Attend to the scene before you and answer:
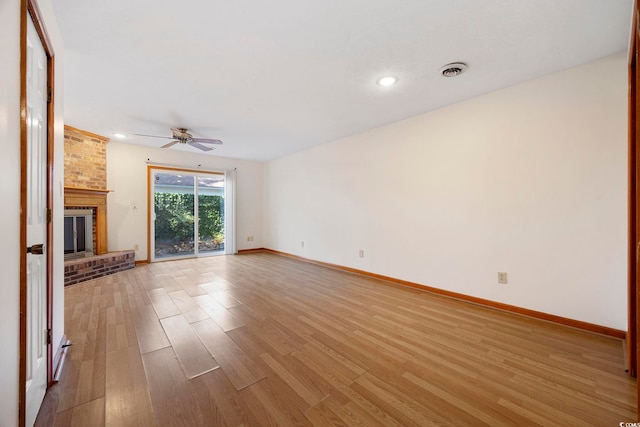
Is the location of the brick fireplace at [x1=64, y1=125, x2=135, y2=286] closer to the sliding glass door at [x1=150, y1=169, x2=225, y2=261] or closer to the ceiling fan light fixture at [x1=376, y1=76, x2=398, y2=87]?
the sliding glass door at [x1=150, y1=169, x2=225, y2=261]

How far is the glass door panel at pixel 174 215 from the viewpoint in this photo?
17.4ft

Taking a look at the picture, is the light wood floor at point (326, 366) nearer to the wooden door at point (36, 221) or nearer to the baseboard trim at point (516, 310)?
the baseboard trim at point (516, 310)

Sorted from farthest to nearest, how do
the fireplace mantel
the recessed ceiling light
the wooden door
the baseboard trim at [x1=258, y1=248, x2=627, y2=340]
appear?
→ the fireplace mantel
the recessed ceiling light
the baseboard trim at [x1=258, y1=248, x2=627, y2=340]
the wooden door

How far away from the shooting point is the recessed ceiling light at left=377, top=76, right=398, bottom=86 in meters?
2.46

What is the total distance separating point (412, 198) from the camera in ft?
11.4

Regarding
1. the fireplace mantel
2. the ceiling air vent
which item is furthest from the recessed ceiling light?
the fireplace mantel

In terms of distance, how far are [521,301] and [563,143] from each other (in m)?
1.61

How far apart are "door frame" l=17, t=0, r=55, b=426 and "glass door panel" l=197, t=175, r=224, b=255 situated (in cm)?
440

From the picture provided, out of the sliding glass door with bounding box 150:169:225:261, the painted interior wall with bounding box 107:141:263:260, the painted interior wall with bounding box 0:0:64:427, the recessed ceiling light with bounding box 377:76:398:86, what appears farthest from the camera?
the sliding glass door with bounding box 150:169:225:261

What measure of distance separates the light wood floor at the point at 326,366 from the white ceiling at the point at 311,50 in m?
2.42

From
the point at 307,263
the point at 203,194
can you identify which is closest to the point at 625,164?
the point at 307,263

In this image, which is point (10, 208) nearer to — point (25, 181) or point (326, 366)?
point (25, 181)

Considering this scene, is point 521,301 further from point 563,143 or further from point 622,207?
point 563,143

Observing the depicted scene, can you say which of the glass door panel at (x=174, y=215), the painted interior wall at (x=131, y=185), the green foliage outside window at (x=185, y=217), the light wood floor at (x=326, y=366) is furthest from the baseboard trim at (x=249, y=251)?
the light wood floor at (x=326, y=366)
